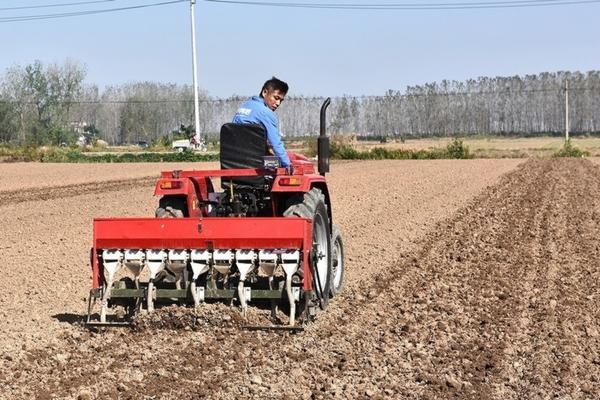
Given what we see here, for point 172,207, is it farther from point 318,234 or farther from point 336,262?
point 336,262

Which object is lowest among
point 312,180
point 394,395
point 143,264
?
point 394,395

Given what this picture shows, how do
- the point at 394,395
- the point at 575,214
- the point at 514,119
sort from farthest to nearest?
the point at 514,119 → the point at 575,214 → the point at 394,395

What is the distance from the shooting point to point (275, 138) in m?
7.28

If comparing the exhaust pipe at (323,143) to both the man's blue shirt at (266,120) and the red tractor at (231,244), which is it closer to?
the red tractor at (231,244)

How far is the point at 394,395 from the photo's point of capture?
5.27 meters

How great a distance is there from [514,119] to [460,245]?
57.3m

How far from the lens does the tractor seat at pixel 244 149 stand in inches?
285

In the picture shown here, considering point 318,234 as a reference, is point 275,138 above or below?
above

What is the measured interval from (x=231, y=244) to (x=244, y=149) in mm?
875

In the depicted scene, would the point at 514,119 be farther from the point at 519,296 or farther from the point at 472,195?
the point at 519,296

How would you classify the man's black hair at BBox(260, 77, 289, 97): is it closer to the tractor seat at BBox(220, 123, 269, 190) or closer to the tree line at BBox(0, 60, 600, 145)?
the tractor seat at BBox(220, 123, 269, 190)

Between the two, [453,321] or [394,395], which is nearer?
[394,395]

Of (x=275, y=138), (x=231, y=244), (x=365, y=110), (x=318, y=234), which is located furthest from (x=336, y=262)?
(x=365, y=110)

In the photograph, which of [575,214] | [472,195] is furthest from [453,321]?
[472,195]
